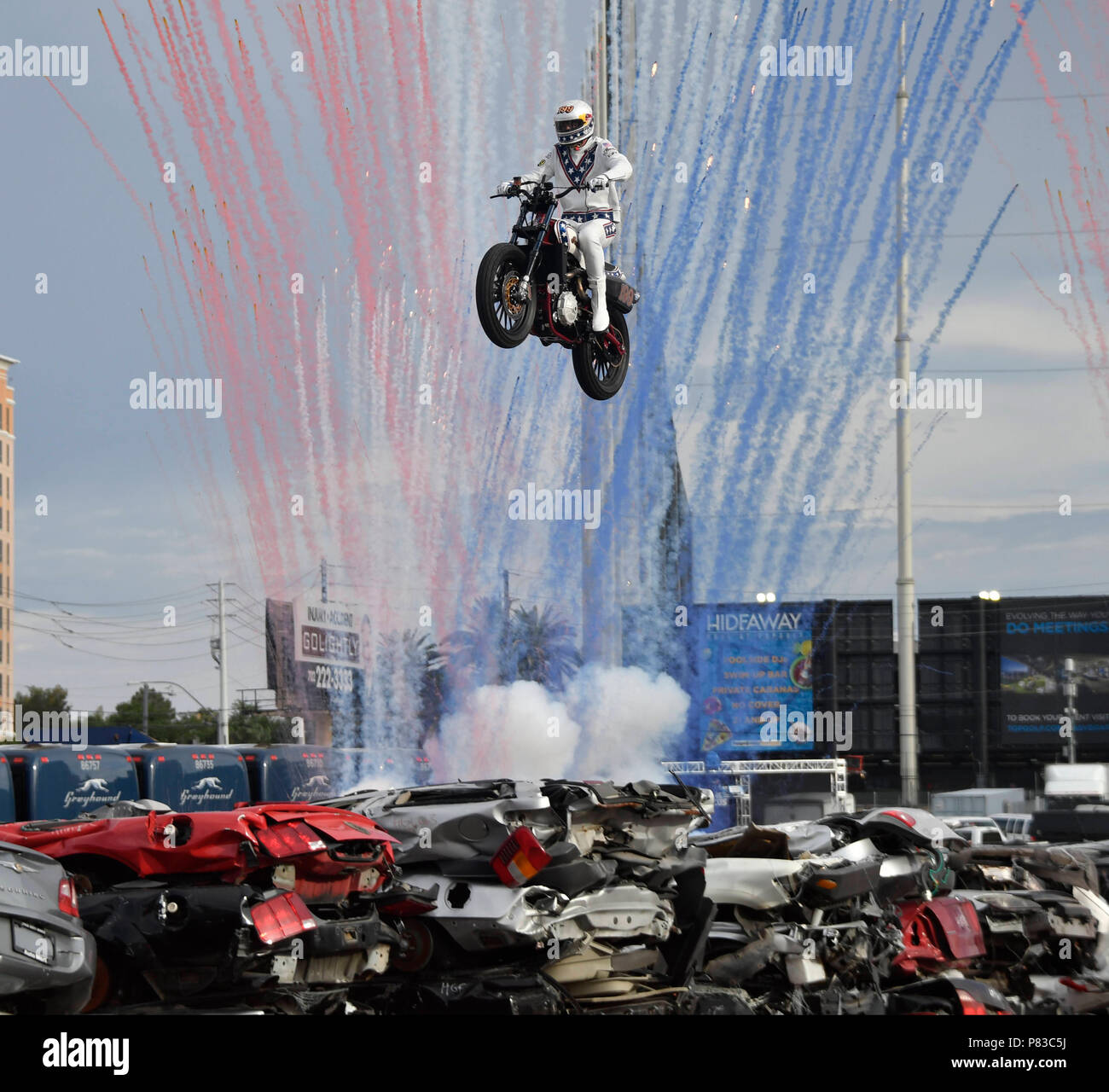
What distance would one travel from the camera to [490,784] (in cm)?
1345

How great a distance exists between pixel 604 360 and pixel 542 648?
24082 mm

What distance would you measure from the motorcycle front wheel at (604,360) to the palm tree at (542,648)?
23139mm

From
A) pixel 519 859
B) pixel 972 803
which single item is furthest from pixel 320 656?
pixel 519 859

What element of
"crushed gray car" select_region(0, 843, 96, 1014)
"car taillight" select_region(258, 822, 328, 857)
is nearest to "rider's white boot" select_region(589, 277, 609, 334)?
"car taillight" select_region(258, 822, 328, 857)

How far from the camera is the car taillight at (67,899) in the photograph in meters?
9.73

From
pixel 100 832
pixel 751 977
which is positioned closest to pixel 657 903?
pixel 751 977

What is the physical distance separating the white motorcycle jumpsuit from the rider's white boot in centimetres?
1

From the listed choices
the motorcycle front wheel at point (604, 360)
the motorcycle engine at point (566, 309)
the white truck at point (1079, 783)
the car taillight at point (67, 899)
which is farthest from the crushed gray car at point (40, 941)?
the white truck at point (1079, 783)

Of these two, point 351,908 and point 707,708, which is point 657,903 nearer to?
point 351,908

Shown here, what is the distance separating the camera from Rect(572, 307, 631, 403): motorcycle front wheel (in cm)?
1944

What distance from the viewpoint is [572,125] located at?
17781mm

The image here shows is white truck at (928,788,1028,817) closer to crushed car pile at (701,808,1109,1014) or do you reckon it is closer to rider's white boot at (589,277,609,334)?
crushed car pile at (701,808,1109,1014)

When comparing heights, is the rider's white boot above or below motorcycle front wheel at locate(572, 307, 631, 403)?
above
